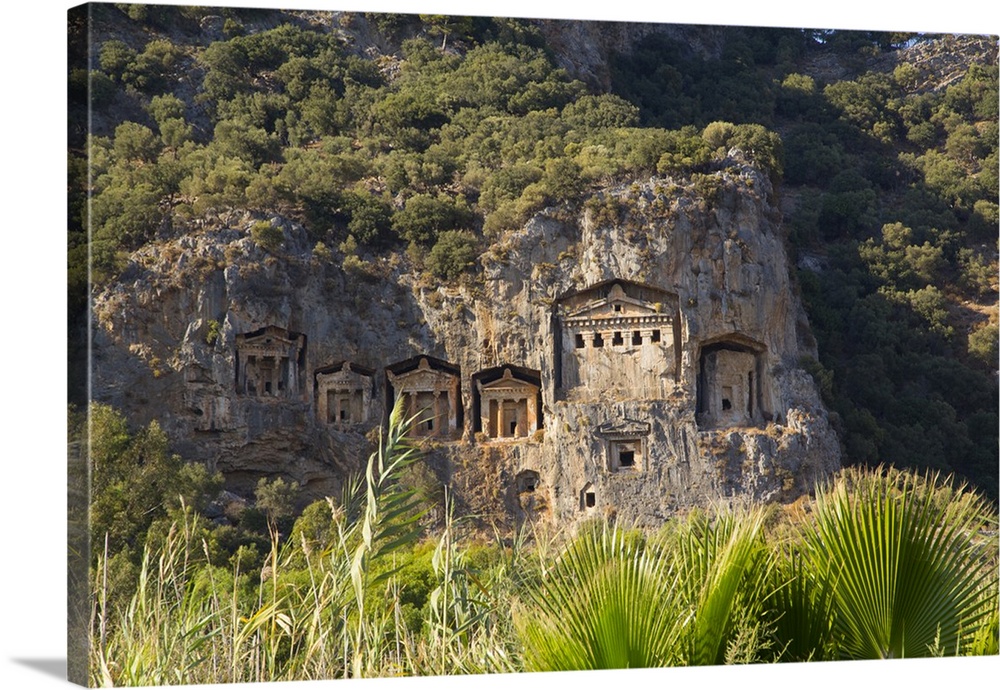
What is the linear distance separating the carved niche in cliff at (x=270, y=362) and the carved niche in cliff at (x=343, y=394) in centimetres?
29

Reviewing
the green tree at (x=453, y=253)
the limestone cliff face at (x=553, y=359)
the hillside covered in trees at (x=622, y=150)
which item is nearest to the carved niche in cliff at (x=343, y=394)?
the limestone cliff face at (x=553, y=359)

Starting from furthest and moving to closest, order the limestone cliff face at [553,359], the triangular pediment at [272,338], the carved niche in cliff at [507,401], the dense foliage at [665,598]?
the carved niche in cliff at [507,401] → the limestone cliff face at [553,359] → the triangular pediment at [272,338] → the dense foliage at [665,598]

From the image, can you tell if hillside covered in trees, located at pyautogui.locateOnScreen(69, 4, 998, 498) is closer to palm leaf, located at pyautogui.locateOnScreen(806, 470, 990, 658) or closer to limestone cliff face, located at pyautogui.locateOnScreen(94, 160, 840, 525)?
limestone cliff face, located at pyautogui.locateOnScreen(94, 160, 840, 525)

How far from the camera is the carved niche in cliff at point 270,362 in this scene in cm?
1508

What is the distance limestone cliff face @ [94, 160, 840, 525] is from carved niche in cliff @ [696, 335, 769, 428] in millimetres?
26

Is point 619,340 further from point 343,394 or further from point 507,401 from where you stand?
point 343,394

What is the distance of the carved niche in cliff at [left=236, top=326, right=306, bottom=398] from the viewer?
1508 cm

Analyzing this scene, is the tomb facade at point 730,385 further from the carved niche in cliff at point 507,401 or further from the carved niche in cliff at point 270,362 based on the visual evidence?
the carved niche in cliff at point 270,362

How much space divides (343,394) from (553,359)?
8.65 ft

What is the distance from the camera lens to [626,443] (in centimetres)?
1652

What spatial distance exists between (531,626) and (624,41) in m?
13.3

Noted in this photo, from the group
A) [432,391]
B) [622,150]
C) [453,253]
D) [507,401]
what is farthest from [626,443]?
[622,150]

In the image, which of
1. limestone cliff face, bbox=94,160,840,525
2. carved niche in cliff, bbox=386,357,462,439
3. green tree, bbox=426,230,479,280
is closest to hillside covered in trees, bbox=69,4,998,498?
green tree, bbox=426,230,479,280

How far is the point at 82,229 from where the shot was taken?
31.9 ft
